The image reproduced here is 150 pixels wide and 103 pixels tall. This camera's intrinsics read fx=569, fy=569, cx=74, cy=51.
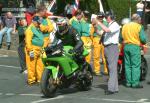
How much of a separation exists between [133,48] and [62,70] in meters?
2.07

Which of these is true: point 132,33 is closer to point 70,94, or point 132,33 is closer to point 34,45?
point 70,94

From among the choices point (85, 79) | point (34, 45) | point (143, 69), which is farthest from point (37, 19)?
point (143, 69)

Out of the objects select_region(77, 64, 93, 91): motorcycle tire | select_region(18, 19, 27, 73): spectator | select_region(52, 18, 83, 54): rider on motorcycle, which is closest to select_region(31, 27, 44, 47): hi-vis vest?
select_region(52, 18, 83, 54): rider on motorcycle

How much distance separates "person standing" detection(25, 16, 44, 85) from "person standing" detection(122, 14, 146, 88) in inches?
89.9

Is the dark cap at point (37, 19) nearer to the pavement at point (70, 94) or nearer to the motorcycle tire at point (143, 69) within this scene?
the pavement at point (70, 94)

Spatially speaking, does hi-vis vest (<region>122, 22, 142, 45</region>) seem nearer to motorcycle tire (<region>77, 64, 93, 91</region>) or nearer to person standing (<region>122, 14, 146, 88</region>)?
person standing (<region>122, 14, 146, 88</region>)

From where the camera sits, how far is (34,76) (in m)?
15.2

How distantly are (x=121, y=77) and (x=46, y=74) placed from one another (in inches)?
124

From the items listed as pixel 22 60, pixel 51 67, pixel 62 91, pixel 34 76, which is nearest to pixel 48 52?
pixel 51 67

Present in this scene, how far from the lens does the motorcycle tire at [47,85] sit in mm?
12594

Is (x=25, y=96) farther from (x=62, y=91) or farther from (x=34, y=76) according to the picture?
(x=34, y=76)

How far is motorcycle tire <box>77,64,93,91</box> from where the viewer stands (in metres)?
13.5

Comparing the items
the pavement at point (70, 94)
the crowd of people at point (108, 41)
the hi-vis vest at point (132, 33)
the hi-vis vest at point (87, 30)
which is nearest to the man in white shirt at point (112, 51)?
the crowd of people at point (108, 41)

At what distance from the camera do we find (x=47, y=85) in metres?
12.7
